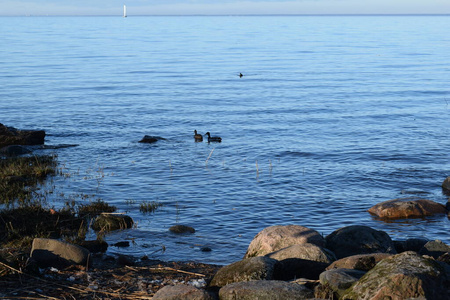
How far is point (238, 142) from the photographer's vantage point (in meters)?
26.1

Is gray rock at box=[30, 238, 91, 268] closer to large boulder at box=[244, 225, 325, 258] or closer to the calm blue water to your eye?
the calm blue water

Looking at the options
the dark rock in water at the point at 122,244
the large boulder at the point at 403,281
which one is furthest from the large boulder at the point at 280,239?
the large boulder at the point at 403,281

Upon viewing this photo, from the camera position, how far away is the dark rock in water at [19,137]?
24375mm

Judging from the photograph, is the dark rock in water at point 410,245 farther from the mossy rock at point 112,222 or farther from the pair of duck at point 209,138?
the pair of duck at point 209,138

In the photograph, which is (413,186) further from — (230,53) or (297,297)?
(230,53)

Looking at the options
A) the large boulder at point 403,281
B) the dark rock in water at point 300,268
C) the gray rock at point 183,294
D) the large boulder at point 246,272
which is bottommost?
the dark rock in water at point 300,268

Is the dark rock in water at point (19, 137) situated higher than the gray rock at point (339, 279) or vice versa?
the gray rock at point (339, 279)

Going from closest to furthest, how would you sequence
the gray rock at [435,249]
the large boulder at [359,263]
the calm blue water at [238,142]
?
the large boulder at [359,263], the gray rock at [435,249], the calm blue water at [238,142]

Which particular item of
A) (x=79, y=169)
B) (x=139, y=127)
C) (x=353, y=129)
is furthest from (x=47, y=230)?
(x=353, y=129)

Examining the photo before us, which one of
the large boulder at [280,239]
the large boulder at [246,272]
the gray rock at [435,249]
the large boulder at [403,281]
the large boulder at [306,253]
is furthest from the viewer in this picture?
the gray rock at [435,249]

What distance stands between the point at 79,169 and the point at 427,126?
17.8m

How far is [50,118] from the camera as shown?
32.3 meters

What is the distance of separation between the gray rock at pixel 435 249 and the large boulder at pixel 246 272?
14.0 feet

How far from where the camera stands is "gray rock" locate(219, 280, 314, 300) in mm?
8164
